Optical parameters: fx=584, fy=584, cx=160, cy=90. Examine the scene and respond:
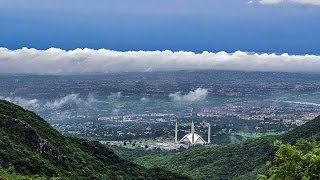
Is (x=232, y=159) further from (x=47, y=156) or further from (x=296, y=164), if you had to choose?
(x=296, y=164)

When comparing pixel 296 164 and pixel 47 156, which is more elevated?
pixel 296 164

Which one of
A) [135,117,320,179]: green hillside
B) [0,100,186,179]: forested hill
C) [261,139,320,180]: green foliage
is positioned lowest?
[135,117,320,179]: green hillside

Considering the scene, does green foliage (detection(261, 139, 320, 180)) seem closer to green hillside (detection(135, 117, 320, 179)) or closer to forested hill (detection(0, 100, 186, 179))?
forested hill (detection(0, 100, 186, 179))

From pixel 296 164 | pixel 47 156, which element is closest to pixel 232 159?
pixel 47 156

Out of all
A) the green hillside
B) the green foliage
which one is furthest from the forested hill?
the green hillside

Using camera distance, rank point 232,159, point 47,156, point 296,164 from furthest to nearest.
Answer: point 232,159 → point 47,156 → point 296,164

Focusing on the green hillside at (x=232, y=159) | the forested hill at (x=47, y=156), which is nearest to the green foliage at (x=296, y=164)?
the forested hill at (x=47, y=156)
